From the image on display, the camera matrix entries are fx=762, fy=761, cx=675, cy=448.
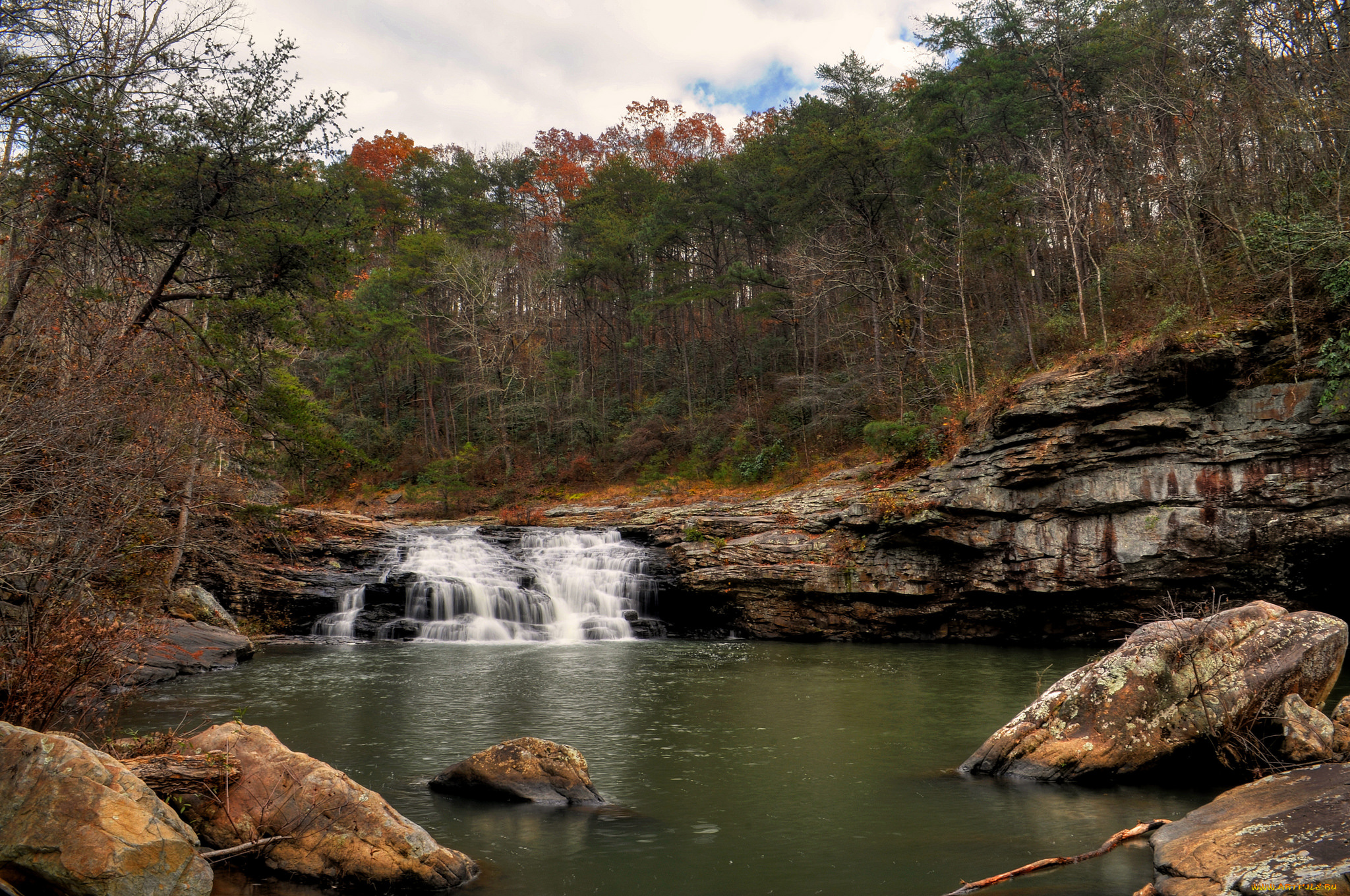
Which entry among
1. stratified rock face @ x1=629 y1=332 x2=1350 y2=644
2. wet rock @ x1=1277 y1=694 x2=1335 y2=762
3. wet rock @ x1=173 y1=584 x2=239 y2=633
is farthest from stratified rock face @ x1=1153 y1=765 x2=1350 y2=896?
wet rock @ x1=173 y1=584 x2=239 y2=633

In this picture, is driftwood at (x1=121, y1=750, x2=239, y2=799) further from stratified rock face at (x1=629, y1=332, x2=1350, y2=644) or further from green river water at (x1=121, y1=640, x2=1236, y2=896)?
stratified rock face at (x1=629, y1=332, x2=1350, y2=644)

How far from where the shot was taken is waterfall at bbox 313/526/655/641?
1881 cm

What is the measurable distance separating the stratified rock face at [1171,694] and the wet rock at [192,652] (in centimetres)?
1204

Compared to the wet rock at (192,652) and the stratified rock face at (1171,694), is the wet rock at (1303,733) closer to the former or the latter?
the stratified rock face at (1171,694)

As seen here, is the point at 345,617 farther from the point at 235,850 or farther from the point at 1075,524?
the point at 1075,524

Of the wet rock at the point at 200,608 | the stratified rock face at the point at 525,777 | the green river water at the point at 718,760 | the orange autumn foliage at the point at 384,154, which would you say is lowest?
the green river water at the point at 718,760

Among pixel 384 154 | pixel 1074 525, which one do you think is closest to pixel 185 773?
pixel 1074 525

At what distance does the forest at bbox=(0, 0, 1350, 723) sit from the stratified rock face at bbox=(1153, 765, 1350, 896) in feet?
25.9

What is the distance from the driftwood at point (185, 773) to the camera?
17.4 feet

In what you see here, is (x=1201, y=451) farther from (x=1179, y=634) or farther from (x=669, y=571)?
(x=669, y=571)

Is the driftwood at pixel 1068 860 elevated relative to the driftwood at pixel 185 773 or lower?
lower

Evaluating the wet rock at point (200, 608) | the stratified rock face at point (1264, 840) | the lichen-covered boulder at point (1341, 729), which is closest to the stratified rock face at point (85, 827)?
the stratified rock face at point (1264, 840)

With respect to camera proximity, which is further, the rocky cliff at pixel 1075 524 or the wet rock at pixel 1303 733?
the rocky cliff at pixel 1075 524

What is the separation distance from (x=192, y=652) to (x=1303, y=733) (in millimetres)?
15722
